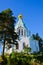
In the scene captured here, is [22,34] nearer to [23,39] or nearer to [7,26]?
[23,39]

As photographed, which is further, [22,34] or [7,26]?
[22,34]

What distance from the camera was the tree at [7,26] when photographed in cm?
3300

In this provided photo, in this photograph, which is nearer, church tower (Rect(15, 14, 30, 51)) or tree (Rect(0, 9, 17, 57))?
tree (Rect(0, 9, 17, 57))

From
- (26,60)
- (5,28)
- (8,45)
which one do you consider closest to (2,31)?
(5,28)

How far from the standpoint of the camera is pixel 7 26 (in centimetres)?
3325

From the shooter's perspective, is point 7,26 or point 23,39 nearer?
point 7,26

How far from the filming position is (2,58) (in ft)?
105

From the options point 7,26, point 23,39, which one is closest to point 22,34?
point 23,39

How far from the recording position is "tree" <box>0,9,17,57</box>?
1299 inches

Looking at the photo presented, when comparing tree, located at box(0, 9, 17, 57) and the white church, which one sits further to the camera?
the white church

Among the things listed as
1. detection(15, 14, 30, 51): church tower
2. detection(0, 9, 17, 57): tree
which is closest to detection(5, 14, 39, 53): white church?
detection(15, 14, 30, 51): church tower

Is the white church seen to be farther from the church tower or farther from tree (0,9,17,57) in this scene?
tree (0,9,17,57)

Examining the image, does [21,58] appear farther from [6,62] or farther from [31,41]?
[31,41]

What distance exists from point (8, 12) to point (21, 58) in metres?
6.67
